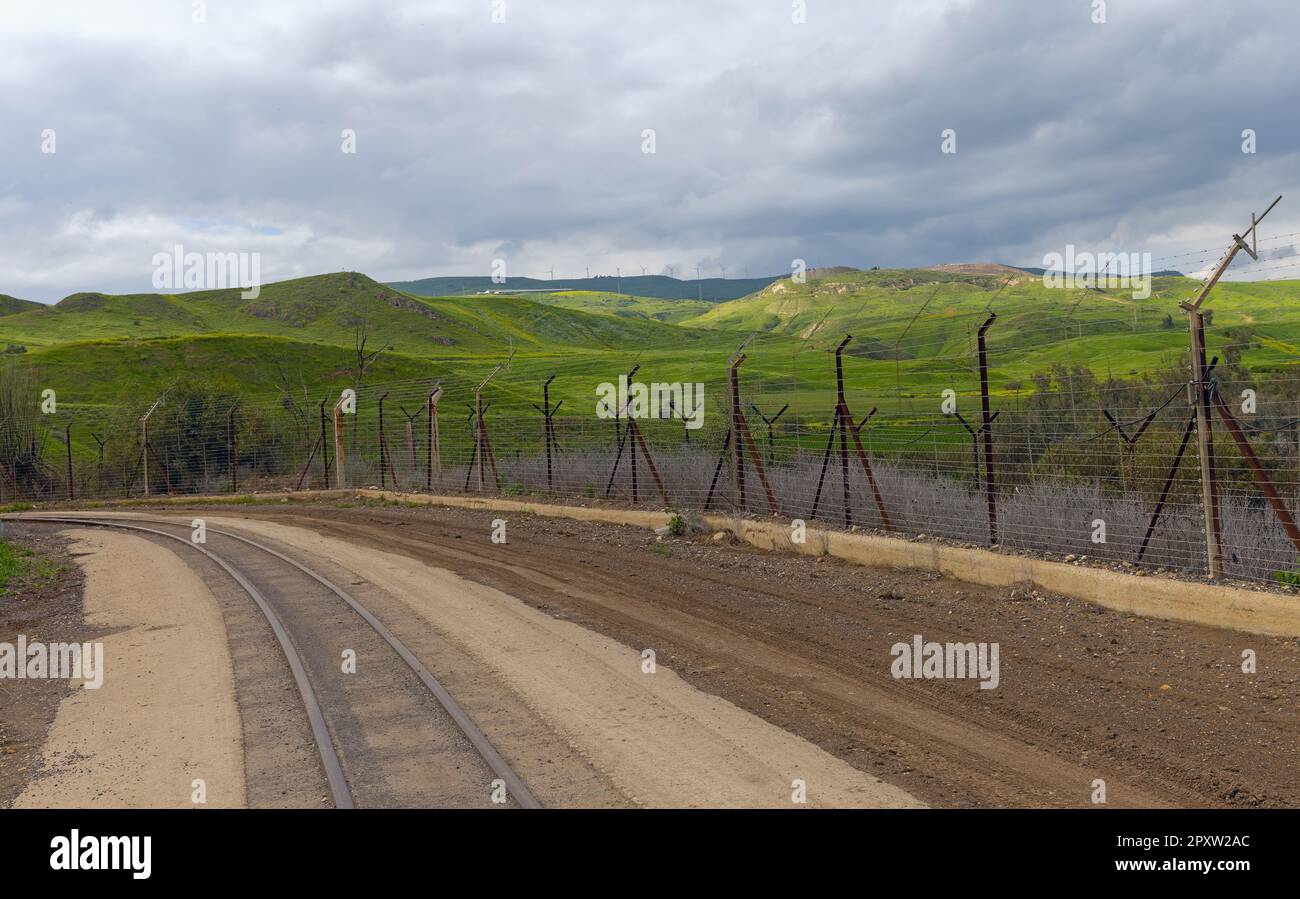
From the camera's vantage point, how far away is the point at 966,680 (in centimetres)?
817

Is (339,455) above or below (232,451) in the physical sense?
below

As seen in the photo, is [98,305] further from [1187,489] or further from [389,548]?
[1187,489]

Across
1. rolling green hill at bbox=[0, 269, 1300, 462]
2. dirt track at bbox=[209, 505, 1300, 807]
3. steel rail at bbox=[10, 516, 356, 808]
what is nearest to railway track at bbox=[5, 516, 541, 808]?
steel rail at bbox=[10, 516, 356, 808]

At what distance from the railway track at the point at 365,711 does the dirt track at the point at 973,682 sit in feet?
6.59

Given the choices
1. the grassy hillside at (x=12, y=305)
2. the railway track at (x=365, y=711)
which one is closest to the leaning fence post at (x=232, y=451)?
the railway track at (x=365, y=711)

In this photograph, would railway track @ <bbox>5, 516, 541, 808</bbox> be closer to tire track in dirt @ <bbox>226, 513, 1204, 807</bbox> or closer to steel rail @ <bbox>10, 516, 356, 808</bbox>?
steel rail @ <bbox>10, 516, 356, 808</bbox>

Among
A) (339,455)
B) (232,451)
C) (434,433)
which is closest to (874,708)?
(434,433)

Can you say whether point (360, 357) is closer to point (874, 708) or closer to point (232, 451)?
point (232, 451)

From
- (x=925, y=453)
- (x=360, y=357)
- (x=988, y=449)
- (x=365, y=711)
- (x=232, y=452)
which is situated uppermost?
(x=360, y=357)

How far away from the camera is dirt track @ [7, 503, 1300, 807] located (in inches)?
237

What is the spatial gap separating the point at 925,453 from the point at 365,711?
11.1m

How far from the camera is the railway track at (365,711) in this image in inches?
244

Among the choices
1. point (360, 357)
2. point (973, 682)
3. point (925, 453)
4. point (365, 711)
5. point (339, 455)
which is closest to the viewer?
point (365, 711)
